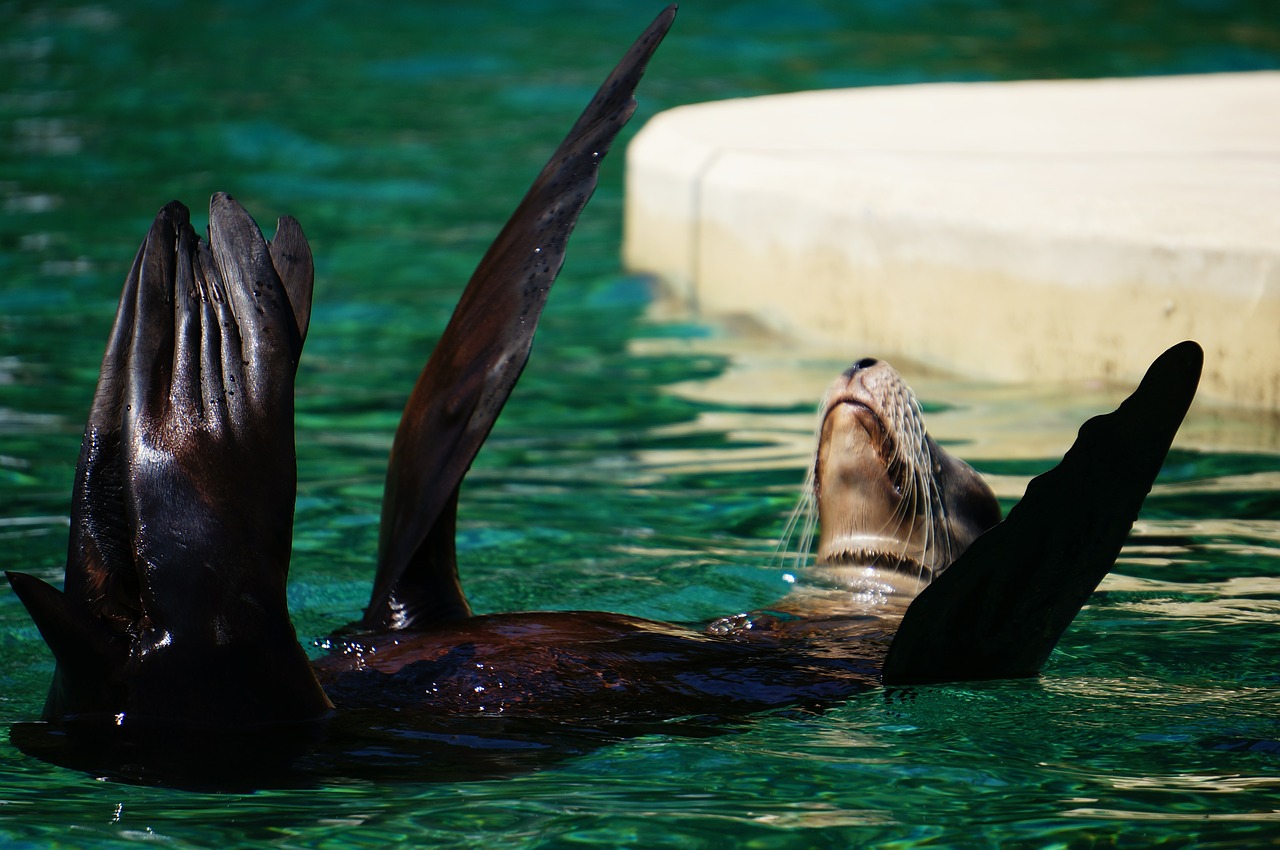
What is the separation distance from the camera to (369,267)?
8.26 meters

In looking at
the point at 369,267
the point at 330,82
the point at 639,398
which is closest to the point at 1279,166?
the point at 639,398

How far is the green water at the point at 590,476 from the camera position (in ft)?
7.38

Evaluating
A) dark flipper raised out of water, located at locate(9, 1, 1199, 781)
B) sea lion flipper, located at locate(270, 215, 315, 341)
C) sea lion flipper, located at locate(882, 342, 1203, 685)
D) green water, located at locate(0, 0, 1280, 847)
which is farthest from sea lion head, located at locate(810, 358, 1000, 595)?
sea lion flipper, located at locate(270, 215, 315, 341)

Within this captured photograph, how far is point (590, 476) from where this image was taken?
4.80 meters

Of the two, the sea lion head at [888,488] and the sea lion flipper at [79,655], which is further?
the sea lion head at [888,488]

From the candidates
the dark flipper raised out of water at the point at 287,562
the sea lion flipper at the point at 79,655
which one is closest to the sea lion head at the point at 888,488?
the dark flipper raised out of water at the point at 287,562

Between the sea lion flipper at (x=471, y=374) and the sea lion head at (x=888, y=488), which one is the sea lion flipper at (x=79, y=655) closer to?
the sea lion flipper at (x=471, y=374)

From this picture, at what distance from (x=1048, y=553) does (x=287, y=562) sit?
3.78 ft

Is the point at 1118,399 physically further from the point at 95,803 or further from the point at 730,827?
the point at 95,803

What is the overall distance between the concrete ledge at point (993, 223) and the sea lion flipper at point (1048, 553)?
8.23 ft

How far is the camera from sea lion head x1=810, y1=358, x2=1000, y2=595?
3500 millimetres

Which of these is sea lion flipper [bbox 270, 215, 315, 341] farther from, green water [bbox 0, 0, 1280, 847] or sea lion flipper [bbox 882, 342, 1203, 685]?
sea lion flipper [bbox 882, 342, 1203, 685]

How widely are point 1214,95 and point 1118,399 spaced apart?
9.64 feet

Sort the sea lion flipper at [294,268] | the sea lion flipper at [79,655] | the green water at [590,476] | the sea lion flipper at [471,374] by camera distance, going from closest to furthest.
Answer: the green water at [590,476] < the sea lion flipper at [79,655] < the sea lion flipper at [294,268] < the sea lion flipper at [471,374]
